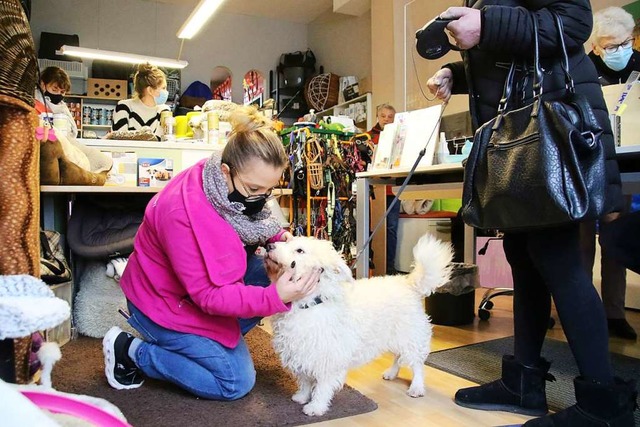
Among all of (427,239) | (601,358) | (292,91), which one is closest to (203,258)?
(427,239)

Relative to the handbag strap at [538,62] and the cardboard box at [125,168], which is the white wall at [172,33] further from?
the handbag strap at [538,62]

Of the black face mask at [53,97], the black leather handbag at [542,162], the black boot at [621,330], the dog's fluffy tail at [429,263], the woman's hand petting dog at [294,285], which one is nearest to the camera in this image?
the black leather handbag at [542,162]

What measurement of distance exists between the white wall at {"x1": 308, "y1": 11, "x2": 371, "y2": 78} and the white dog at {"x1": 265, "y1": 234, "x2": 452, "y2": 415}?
17.6 ft

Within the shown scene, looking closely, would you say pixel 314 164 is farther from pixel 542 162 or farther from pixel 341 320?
pixel 542 162

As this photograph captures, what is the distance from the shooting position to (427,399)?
1497mm

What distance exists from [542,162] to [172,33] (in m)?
7.40

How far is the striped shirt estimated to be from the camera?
4000 mm

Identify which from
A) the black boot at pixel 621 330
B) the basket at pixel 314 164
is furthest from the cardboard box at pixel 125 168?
the black boot at pixel 621 330

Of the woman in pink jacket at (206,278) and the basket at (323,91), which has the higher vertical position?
the basket at (323,91)

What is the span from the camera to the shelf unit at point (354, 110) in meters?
6.02

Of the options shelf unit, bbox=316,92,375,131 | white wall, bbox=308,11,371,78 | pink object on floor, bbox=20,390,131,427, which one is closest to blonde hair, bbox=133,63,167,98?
shelf unit, bbox=316,92,375,131

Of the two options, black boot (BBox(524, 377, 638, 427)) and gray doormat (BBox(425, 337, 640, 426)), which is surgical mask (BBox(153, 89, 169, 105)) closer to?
gray doormat (BBox(425, 337, 640, 426))

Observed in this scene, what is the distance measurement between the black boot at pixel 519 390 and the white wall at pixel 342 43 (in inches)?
222

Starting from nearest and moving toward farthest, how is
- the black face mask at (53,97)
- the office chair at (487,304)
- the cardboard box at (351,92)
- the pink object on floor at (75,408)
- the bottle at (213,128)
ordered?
the pink object on floor at (75,408)
the office chair at (487,304)
the bottle at (213,128)
the black face mask at (53,97)
the cardboard box at (351,92)
